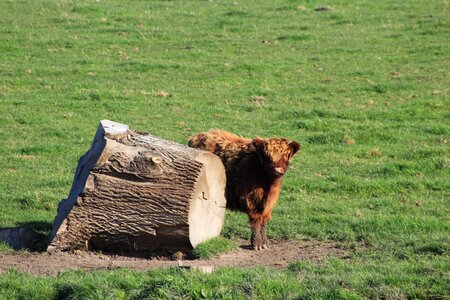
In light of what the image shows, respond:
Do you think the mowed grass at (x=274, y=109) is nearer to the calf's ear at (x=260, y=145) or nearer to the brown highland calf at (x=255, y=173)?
the brown highland calf at (x=255, y=173)

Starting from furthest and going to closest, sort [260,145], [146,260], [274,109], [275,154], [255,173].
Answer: [274,109]
[255,173]
[260,145]
[275,154]
[146,260]

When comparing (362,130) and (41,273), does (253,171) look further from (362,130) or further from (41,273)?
(362,130)

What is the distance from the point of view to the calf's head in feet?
37.9

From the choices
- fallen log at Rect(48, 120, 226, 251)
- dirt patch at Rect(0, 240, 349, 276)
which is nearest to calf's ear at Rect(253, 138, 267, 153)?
fallen log at Rect(48, 120, 226, 251)

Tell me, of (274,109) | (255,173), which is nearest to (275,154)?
(255,173)

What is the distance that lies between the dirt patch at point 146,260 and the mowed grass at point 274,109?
0.39 m

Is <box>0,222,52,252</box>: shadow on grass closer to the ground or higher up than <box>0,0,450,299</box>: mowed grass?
closer to the ground

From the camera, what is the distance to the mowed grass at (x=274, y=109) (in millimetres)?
10094

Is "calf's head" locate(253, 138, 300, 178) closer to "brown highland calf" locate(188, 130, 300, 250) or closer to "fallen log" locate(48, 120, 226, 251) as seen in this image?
"brown highland calf" locate(188, 130, 300, 250)

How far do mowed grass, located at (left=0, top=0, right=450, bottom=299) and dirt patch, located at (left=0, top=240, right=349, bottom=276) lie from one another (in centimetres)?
39

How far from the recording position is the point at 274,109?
19969mm

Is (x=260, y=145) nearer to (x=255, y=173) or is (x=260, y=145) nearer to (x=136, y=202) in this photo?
(x=255, y=173)

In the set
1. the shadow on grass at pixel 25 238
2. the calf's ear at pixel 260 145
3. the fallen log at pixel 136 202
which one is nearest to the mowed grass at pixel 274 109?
the shadow on grass at pixel 25 238

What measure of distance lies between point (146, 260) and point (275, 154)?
2067mm
